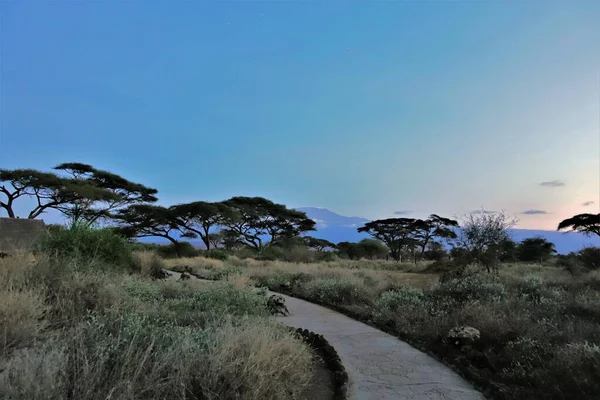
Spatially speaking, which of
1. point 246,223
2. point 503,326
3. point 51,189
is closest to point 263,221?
point 246,223

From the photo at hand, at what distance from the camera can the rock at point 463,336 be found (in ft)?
19.5

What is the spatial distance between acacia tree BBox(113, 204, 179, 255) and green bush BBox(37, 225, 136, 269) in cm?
2403

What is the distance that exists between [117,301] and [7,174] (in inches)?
1075

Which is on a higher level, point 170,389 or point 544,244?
point 544,244

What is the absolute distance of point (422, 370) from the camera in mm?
5121

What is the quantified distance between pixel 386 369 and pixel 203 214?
32575 millimetres

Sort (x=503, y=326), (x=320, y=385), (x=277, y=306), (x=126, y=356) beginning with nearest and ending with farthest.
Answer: (x=126, y=356) → (x=320, y=385) → (x=503, y=326) → (x=277, y=306)

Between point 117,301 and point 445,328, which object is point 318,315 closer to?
point 445,328

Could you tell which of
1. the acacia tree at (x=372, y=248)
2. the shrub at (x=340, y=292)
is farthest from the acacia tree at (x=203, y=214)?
the shrub at (x=340, y=292)

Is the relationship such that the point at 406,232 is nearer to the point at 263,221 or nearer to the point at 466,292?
the point at 263,221

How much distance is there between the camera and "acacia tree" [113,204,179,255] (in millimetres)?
35500

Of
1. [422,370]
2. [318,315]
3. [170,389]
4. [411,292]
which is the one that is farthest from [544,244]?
[170,389]

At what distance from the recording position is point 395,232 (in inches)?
1692

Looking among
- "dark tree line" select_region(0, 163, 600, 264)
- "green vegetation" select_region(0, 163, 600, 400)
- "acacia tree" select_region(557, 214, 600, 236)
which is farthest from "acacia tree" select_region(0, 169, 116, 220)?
"acacia tree" select_region(557, 214, 600, 236)
